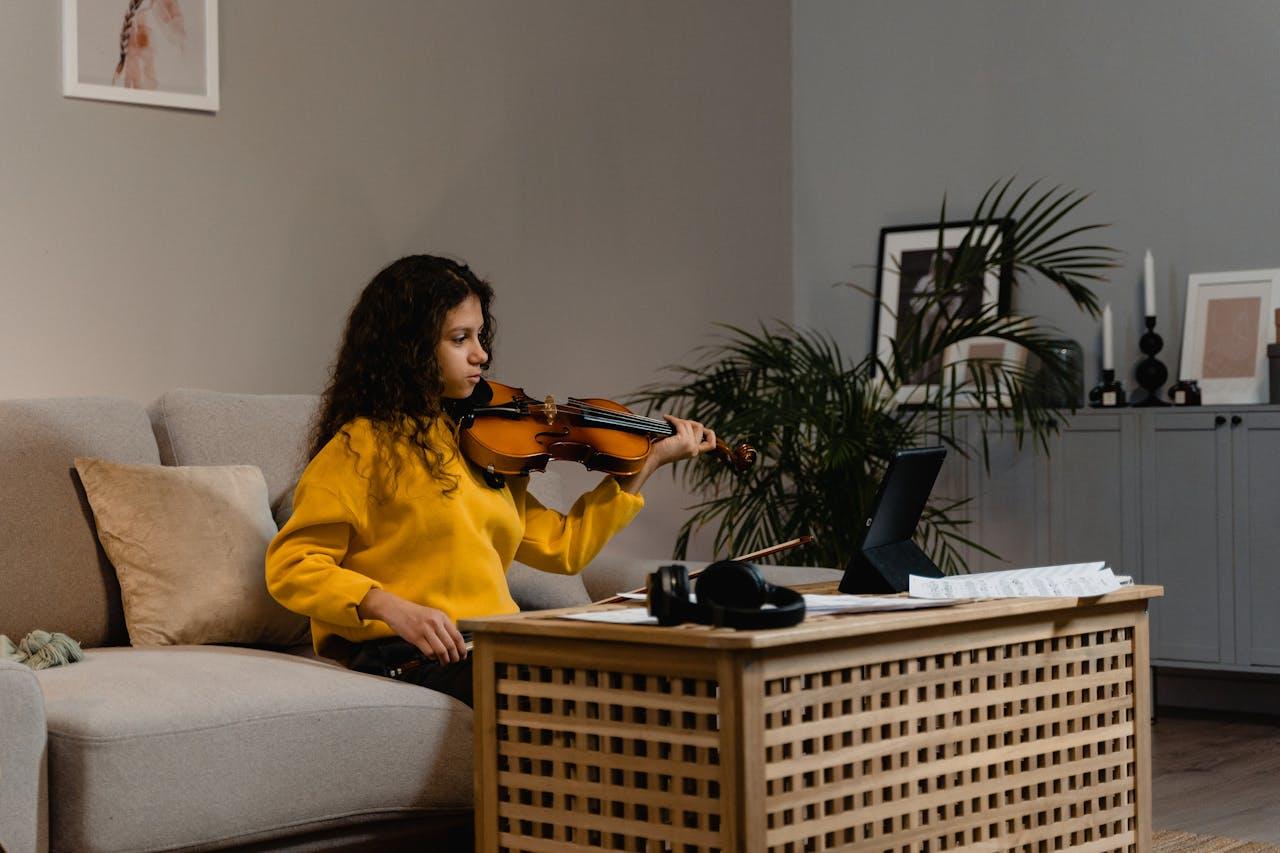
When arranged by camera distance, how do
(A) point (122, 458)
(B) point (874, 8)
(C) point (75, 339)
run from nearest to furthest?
1. (A) point (122, 458)
2. (C) point (75, 339)
3. (B) point (874, 8)

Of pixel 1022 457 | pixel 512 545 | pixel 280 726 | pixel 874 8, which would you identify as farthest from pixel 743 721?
pixel 874 8

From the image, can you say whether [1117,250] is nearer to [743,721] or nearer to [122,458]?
[122,458]

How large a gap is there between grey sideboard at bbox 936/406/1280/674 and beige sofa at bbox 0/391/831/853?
248 cm

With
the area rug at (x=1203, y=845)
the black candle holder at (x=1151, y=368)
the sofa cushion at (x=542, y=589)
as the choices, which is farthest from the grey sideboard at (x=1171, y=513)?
the sofa cushion at (x=542, y=589)

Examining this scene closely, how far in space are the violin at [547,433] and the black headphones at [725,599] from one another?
28.2 inches

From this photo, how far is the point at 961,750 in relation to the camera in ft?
6.15

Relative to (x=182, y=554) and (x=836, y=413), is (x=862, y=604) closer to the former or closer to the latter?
(x=182, y=554)

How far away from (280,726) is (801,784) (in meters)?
0.75

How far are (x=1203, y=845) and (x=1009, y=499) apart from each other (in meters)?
1.71

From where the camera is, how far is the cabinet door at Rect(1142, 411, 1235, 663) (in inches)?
162

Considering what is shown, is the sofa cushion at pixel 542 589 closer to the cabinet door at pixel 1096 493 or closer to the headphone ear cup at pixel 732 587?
the headphone ear cup at pixel 732 587

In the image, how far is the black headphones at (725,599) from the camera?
1630 mm

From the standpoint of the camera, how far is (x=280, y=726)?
208 cm

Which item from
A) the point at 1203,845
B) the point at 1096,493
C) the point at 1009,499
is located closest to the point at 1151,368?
the point at 1096,493
